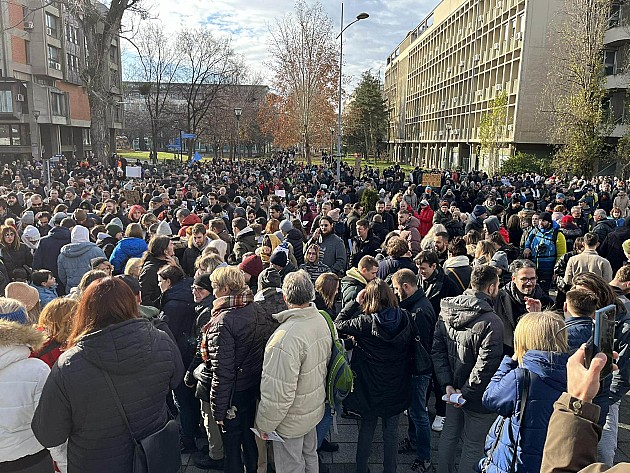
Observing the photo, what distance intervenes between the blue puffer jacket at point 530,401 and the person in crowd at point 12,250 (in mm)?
6556

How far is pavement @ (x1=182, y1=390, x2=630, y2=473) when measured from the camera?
4.41 meters

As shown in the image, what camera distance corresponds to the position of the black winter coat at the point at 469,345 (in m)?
3.49

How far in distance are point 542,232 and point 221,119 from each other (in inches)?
2034

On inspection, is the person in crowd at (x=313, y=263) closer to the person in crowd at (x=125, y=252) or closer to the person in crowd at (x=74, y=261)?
the person in crowd at (x=125, y=252)

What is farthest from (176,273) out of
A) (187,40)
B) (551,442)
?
(187,40)

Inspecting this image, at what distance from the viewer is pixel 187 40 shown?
130 ft

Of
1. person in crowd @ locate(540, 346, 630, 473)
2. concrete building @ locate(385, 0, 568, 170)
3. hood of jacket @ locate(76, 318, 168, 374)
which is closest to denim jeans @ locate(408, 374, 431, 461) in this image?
person in crowd @ locate(540, 346, 630, 473)

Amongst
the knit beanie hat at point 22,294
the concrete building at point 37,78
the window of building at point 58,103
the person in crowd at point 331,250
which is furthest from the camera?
the window of building at point 58,103

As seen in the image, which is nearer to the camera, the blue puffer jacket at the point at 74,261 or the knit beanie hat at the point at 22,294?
the knit beanie hat at the point at 22,294

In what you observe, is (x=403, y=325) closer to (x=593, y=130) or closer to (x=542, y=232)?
(x=542, y=232)

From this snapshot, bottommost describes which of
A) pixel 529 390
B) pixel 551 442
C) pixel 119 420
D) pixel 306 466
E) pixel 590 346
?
pixel 306 466

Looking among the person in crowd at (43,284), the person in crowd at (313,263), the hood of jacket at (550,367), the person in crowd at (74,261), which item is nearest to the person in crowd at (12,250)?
the person in crowd at (74,261)

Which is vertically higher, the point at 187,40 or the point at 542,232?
the point at 187,40

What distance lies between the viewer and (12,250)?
6.81 metres
